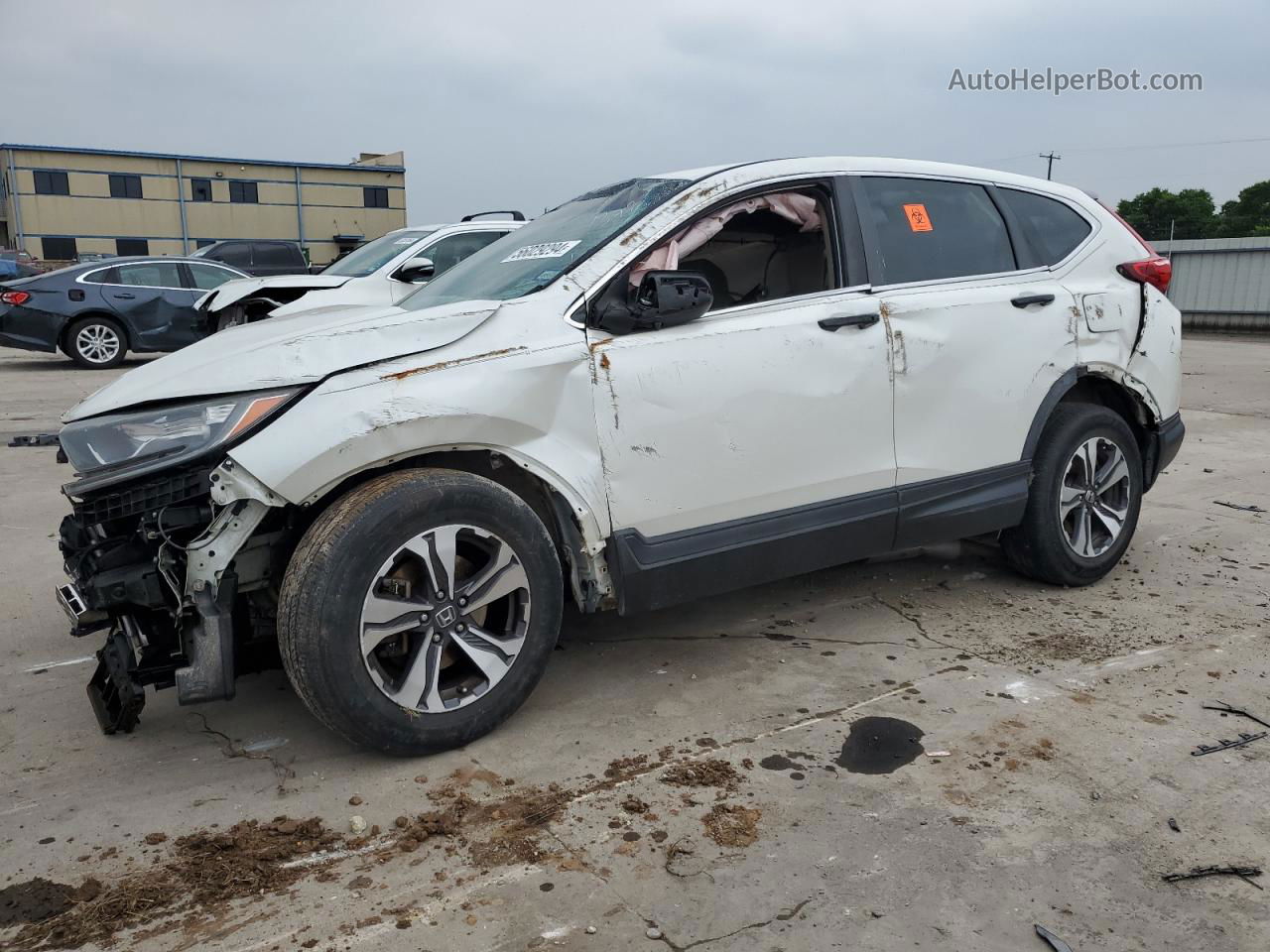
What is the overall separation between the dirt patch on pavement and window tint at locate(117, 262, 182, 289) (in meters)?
12.7

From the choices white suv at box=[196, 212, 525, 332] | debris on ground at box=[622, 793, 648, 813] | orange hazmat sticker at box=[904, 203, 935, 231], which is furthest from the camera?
white suv at box=[196, 212, 525, 332]

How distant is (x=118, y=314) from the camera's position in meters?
13.6

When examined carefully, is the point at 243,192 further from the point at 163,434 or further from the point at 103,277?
the point at 163,434

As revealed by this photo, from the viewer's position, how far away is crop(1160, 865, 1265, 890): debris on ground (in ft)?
8.55

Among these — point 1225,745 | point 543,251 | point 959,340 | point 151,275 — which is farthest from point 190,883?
point 151,275

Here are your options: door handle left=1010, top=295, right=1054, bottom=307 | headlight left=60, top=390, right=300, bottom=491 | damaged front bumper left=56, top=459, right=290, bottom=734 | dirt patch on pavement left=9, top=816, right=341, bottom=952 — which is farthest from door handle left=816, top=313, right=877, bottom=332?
dirt patch on pavement left=9, top=816, right=341, bottom=952

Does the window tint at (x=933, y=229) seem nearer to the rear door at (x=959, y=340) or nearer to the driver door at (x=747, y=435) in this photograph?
the rear door at (x=959, y=340)

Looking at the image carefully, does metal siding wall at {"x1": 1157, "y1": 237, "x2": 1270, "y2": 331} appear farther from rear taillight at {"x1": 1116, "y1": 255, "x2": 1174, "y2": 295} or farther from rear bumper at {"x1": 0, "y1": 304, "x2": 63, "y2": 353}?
rear bumper at {"x1": 0, "y1": 304, "x2": 63, "y2": 353}

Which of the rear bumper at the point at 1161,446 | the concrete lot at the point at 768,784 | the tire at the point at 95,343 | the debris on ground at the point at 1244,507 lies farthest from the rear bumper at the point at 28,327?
the debris on ground at the point at 1244,507

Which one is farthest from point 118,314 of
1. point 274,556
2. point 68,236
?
point 68,236

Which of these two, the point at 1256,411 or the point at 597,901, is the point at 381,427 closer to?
the point at 597,901

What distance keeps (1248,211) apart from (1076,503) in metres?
73.2

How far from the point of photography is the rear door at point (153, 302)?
536 inches

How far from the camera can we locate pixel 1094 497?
4.75 metres
